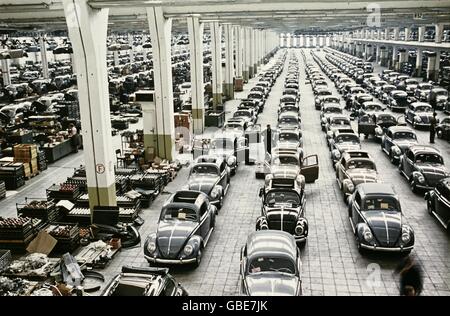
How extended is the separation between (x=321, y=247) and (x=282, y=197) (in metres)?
1.72

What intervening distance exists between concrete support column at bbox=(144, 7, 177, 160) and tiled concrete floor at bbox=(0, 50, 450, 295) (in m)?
1.78

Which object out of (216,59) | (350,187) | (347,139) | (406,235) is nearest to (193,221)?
(406,235)

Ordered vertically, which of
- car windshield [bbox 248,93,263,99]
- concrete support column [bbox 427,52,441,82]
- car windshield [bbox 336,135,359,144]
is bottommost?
car windshield [bbox 336,135,359,144]

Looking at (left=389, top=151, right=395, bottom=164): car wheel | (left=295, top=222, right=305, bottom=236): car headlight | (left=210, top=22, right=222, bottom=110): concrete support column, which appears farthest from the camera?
(left=210, top=22, right=222, bottom=110): concrete support column

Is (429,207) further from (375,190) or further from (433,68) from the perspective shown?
(433,68)

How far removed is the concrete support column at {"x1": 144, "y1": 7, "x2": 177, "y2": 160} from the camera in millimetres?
18734

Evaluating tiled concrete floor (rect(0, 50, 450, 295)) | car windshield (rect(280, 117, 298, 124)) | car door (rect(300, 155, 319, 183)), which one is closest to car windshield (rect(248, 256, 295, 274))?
tiled concrete floor (rect(0, 50, 450, 295))

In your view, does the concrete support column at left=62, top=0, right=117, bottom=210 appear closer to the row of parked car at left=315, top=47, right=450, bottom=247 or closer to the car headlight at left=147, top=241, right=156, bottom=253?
the car headlight at left=147, top=241, right=156, bottom=253

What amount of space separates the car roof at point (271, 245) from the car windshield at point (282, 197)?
252cm

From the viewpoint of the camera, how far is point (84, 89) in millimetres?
12844

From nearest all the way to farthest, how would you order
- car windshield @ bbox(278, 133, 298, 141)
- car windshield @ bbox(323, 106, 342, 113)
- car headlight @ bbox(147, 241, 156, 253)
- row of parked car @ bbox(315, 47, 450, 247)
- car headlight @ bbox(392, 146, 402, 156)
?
car headlight @ bbox(147, 241, 156, 253) → row of parked car @ bbox(315, 47, 450, 247) → car headlight @ bbox(392, 146, 402, 156) → car windshield @ bbox(278, 133, 298, 141) → car windshield @ bbox(323, 106, 342, 113)

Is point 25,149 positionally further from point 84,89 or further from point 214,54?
point 214,54

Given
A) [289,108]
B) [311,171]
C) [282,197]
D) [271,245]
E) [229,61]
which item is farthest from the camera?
[229,61]

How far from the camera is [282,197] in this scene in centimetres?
1270
